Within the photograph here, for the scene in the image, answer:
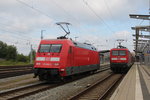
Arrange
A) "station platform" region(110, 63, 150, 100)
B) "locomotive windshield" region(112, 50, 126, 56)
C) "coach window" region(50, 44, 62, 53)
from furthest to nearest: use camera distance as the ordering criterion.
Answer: "locomotive windshield" region(112, 50, 126, 56)
"coach window" region(50, 44, 62, 53)
"station platform" region(110, 63, 150, 100)

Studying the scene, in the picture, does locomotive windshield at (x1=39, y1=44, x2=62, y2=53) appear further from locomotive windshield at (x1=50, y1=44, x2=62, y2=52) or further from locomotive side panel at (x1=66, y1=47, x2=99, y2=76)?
locomotive side panel at (x1=66, y1=47, x2=99, y2=76)

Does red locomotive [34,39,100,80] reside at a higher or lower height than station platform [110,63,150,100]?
higher

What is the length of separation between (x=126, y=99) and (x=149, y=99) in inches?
35.2

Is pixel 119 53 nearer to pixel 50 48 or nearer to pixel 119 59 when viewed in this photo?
pixel 119 59

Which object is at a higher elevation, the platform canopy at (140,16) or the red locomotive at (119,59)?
the platform canopy at (140,16)

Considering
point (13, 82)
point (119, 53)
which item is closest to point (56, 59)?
point (13, 82)

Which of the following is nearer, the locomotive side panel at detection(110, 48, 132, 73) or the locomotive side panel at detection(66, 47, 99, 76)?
the locomotive side panel at detection(66, 47, 99, 76)

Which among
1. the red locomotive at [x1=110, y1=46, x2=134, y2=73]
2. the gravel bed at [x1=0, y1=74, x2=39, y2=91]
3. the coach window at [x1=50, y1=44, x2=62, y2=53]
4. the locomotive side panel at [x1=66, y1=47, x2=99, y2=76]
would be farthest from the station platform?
the red locomotive at [x1=110, y1=46, x2=134, y2=73]

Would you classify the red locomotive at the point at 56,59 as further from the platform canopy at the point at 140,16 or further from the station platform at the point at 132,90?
the platform canopy at the point at 140,16

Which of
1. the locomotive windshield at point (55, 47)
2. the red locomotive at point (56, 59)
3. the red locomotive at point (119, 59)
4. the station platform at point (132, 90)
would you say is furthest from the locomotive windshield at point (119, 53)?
the locomotive windshield at point (55, 47)

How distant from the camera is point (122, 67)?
2509 cm

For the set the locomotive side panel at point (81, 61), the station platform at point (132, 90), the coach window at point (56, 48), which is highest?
the coach window at point (56, 48)

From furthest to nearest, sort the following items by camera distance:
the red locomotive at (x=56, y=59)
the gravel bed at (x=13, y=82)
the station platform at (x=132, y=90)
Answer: the red locomotive at (x=56, y=59), the gravel bed at (x=13, y=82), the station platform at (x=132, y=90)

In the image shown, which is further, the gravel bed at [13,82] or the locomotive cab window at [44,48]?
the locomotive cab window at [44,48]
